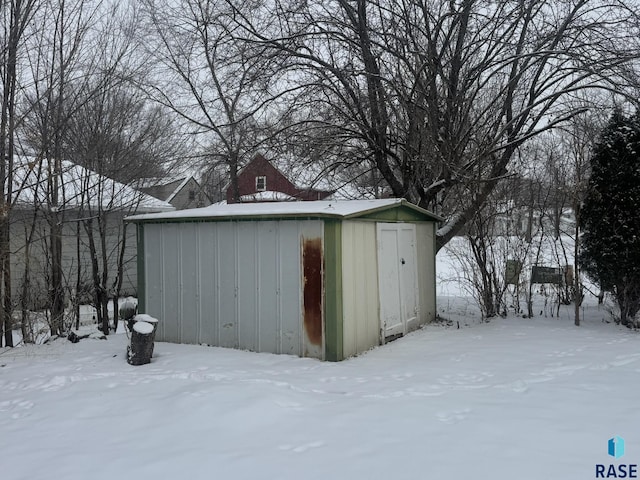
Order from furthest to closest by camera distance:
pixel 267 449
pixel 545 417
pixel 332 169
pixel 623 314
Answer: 1. pixel 332 169
2. pixel 623 314
3. pixel 545 417
4. pixel 267 449

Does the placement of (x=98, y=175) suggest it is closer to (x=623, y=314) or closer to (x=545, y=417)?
(x=545, y=417)

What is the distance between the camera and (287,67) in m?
8.84

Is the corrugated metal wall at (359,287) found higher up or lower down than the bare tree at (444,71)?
lower down

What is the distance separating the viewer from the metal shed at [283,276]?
6117 millimetres

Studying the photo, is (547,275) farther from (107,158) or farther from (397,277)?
(107,158)

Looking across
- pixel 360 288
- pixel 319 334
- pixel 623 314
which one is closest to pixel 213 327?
pixel 319 334

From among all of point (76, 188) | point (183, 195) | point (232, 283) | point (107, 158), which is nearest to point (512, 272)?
point (232, 283)

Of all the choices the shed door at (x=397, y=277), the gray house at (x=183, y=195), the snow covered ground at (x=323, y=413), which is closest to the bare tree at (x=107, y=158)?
the snow covered ground at (x=323, y=413)

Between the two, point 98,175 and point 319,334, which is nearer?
point 319,334

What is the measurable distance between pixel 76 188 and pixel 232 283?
4.38 meters

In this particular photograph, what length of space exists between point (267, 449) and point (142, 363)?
2.98m

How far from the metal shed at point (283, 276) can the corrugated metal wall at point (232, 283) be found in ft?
0.04

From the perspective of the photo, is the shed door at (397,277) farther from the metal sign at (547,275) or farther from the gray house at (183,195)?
the gray house at (183,195)

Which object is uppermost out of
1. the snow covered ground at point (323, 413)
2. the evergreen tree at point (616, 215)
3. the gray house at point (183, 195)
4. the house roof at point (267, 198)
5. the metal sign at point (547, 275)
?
the gray house at point (183, 195)
